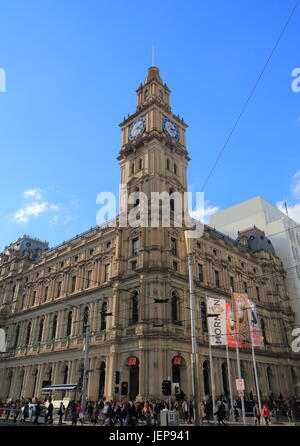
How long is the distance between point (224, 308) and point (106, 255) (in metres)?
18.4

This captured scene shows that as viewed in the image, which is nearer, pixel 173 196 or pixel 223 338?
pixel 223 338

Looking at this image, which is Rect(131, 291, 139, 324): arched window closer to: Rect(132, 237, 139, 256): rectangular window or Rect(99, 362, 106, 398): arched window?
Rect(132, 237, 139, 256): rectangular window

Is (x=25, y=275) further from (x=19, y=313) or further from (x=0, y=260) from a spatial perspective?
(x=0, y=260)

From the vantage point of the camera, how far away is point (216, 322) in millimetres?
34594

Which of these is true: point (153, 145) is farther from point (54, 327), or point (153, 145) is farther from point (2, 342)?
point (2, 342)

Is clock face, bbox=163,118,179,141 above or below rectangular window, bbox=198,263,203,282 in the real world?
above

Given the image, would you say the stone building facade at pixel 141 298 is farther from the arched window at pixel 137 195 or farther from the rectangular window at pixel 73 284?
the arched window at pixel 137 195

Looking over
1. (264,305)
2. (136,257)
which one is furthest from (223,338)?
(264,305)

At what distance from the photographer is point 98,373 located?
4069cm

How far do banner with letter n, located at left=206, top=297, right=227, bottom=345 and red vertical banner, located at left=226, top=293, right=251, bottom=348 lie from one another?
3.34 ft

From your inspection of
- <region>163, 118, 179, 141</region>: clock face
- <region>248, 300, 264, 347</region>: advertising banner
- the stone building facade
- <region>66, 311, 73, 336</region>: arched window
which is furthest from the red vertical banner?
<region>163, 118, 179, 141</region>: clock face

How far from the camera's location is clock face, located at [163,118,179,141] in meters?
51.9

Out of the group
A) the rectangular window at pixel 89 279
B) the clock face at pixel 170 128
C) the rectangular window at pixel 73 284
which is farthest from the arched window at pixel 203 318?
the clock face at pixel 170 128

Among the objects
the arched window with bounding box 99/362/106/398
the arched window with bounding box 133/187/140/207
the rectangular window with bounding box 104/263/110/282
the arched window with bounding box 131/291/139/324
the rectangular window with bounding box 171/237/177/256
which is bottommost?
the arched window with bounding box 99/362/106/398
